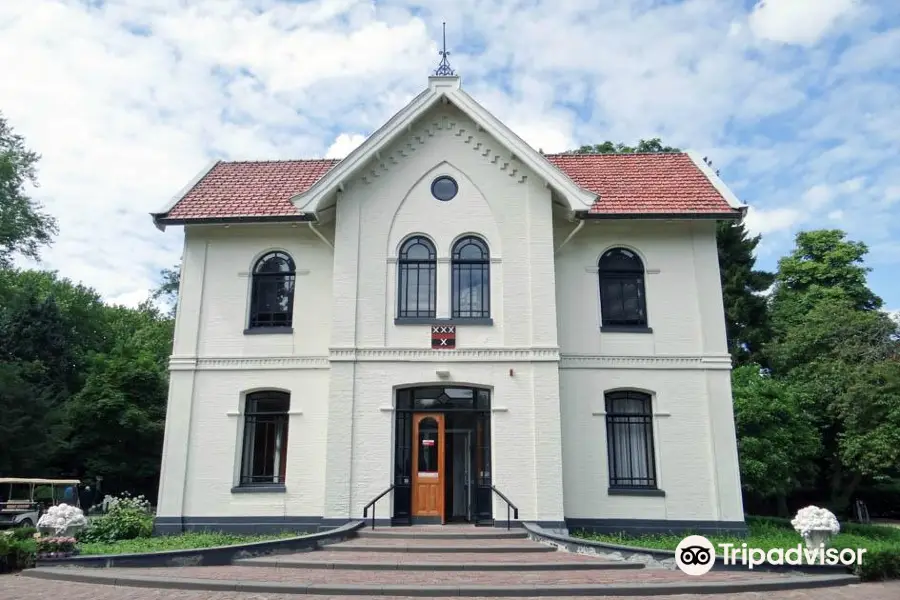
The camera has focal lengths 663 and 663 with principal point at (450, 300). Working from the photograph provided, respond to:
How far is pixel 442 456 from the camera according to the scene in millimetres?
14305

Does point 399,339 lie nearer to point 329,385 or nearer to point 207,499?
point 329,385

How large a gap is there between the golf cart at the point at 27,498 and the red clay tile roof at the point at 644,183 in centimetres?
1712

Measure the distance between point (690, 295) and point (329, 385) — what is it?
859cm

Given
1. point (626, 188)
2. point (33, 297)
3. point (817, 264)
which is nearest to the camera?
point (626, 188)

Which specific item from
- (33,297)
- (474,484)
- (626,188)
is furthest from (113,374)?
(626,188)

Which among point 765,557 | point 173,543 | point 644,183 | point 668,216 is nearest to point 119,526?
point 173,543

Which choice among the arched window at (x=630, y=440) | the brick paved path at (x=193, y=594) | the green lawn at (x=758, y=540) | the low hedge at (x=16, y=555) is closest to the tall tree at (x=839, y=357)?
the green lawn at (x=758, y=540)

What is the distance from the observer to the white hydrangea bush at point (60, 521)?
37.8ft

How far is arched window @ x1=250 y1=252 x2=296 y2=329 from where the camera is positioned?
15.9 meters

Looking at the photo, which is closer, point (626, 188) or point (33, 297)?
point (626, 188)

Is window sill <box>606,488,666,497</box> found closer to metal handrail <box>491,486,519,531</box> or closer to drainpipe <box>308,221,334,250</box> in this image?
metal handrail <box>491,486,519,531</box>

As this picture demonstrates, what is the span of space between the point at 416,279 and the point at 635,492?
6785mm

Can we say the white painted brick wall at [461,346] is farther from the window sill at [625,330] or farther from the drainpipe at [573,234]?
the drainpipe at [573,234]

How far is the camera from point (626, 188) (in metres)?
16.6
